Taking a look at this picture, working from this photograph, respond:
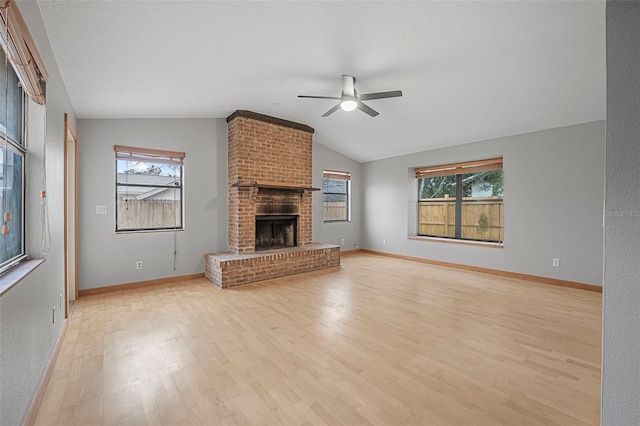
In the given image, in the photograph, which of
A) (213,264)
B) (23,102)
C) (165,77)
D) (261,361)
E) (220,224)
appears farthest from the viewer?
(220,224)

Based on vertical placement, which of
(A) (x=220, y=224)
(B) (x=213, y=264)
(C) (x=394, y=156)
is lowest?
(B) (x=213, y=264)

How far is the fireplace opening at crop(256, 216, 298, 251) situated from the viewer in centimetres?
541

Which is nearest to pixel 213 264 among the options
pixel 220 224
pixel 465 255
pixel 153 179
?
pixel 220 224

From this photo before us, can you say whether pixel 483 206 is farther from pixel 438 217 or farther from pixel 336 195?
pixel 336 195

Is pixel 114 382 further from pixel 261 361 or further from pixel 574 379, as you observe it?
pixel 574 379

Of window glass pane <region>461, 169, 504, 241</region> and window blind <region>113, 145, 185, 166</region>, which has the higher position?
window blind <region>113, 145, 185, 166</region>

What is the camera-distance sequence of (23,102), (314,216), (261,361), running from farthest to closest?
(314,216)
(261,361)
(23,102)

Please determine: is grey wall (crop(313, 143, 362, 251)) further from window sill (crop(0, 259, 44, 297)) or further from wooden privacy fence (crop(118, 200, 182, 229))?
window sill (crop(0, 259, 44, 297))

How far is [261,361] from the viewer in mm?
2250

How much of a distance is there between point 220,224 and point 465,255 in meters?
4.62

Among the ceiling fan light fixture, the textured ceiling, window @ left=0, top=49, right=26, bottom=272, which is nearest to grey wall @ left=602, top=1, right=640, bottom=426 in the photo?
the textured ceiling

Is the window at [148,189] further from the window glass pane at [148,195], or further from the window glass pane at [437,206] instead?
the window glass pane at [437,206]

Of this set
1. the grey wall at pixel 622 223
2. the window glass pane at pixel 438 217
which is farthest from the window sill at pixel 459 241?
the grey wall at pixel 622 223

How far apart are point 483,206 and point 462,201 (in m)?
0.42
